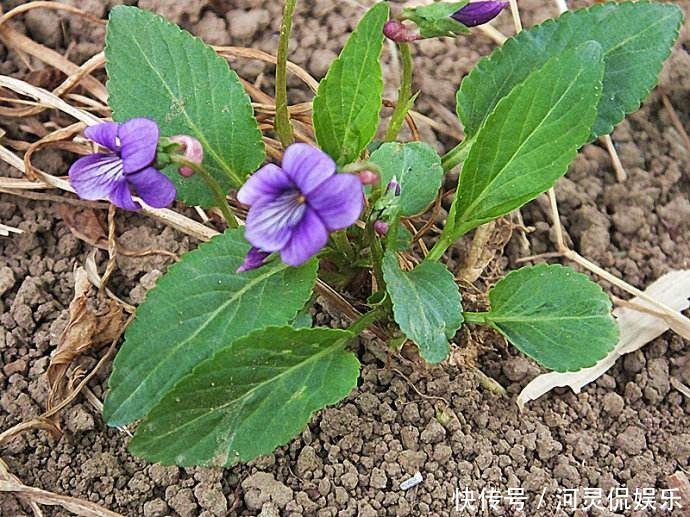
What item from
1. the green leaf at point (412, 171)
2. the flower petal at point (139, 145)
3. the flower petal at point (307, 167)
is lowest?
the green leaf at point (412, 171)

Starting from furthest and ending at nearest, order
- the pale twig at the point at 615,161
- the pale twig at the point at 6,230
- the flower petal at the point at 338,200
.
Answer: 1. the pale twig at the point at 615,161
2. the pale twig at the point at 6,230
3. the flower petal at the point at 338,200

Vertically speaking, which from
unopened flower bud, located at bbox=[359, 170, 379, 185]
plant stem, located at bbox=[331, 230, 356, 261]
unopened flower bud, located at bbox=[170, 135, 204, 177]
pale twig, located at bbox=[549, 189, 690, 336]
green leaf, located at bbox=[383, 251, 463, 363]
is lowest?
pale twig, located at bbox=[549, 189, 690, 336]

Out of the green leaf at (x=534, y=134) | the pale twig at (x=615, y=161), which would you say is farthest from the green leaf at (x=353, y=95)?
the pale twig at (x=615, y=161)

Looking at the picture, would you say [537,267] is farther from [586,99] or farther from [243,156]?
[243,156]

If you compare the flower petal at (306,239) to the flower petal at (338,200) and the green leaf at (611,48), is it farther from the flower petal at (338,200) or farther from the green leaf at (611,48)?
the green leaf at (611,48)

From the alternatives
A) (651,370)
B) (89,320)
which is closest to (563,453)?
(651,370)

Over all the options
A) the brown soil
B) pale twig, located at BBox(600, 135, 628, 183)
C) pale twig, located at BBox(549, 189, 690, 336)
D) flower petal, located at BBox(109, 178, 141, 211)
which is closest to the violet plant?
flower petal, located at BBox(109, 178, 141, 211)

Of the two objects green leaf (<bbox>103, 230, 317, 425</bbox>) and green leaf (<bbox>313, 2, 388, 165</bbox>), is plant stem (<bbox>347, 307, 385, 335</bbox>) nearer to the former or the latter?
green leaf (<bbox>103, 230, 317, 425</bbox>)
